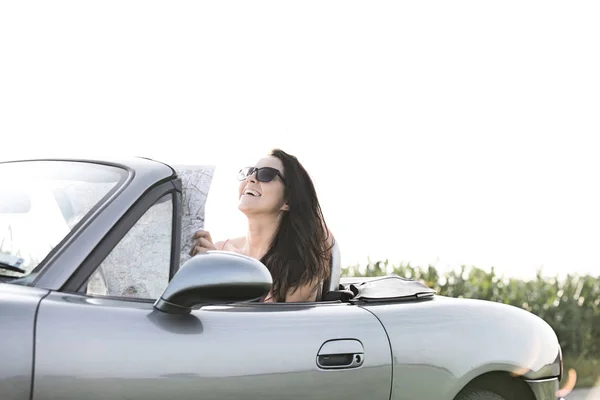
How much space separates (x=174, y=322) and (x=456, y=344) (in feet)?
4.13

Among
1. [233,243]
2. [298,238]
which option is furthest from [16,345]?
[233,243]

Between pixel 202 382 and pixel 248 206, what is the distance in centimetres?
164

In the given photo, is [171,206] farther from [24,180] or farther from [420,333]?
[420,333]

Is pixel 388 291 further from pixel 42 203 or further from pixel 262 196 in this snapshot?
pixel 42 203

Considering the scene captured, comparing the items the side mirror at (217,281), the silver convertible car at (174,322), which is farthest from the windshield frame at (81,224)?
the side mirror at (217,281)

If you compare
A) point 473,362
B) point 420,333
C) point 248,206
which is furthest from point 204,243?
point 473,362

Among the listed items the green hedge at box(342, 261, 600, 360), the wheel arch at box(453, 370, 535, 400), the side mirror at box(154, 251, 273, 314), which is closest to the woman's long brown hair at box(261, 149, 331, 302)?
the wheel arch at box(453, 370, 535, 400)

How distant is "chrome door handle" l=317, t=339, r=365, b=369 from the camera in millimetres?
3164

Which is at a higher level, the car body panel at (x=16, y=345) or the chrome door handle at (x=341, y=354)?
the car body panel at (x=16, y=345)

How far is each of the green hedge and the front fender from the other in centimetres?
691

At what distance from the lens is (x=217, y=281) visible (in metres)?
2.81

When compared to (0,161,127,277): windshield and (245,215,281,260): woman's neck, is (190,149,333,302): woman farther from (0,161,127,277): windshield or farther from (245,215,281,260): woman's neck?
(0,161,127,277): windshield

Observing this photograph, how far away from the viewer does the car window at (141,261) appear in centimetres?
308

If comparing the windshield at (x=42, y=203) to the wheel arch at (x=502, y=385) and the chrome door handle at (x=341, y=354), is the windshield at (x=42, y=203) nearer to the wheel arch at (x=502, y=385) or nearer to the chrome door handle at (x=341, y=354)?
the chrome door handle at (x=341, y=354)
